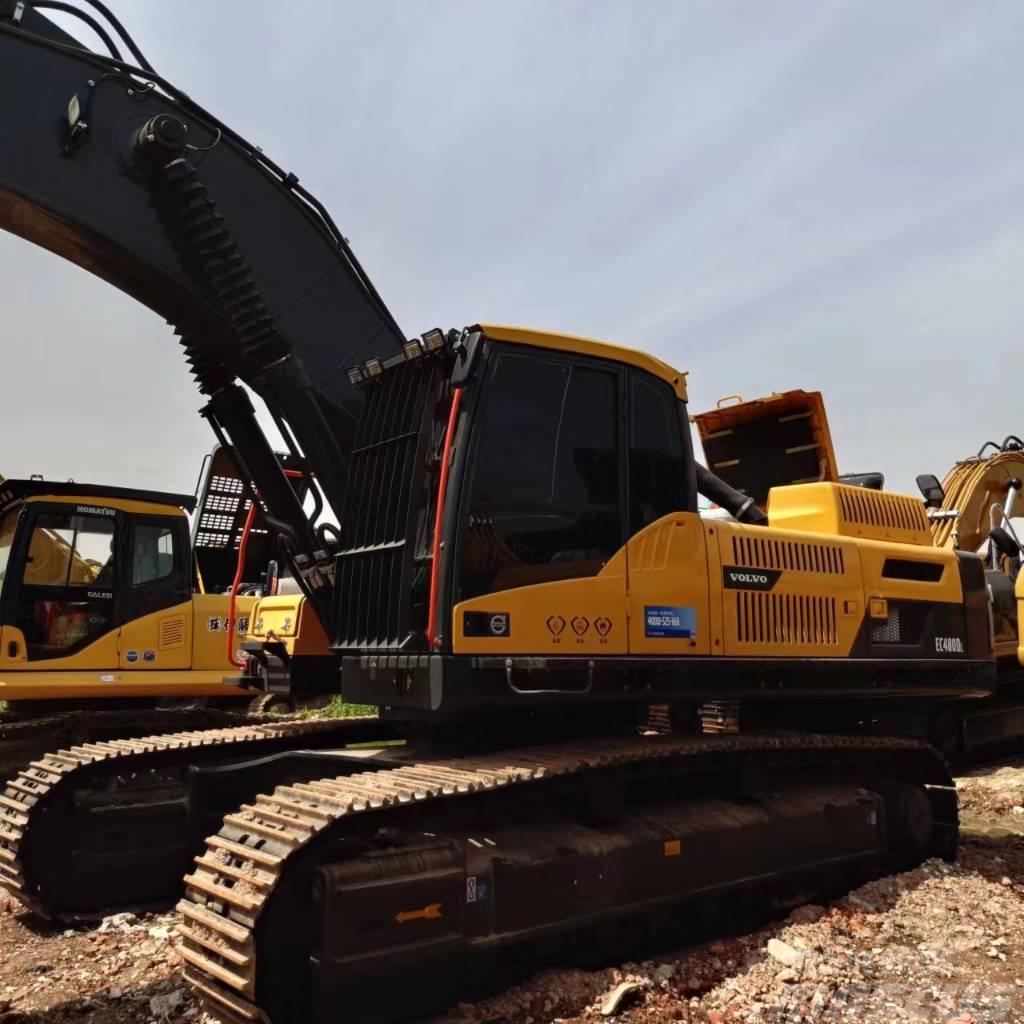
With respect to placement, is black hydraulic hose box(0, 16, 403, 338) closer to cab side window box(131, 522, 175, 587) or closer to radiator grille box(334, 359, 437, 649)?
radiator grille box(334, 359, 437, 649)

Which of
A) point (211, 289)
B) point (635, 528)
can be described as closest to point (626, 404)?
point (635, 528)

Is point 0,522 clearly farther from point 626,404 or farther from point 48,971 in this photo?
point 626,404

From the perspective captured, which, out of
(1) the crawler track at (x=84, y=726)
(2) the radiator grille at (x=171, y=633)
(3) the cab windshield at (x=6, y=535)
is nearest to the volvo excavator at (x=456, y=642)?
(1) the crawler track at (x=84, y=726)

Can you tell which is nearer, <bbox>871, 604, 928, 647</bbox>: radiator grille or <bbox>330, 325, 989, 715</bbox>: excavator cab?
<bbox>330, 325, 989, 715</bbox>: excavator cab

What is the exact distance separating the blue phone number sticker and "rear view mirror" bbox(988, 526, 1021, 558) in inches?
315

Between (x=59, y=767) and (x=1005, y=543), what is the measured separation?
1019cm

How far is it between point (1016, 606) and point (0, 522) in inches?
408

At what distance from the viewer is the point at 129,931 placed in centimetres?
539

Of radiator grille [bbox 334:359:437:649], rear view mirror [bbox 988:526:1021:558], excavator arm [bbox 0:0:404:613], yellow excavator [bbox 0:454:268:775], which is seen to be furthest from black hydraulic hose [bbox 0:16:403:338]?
rear view mirror [bbox 988:526:1021:558]

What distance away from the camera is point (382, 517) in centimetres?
509

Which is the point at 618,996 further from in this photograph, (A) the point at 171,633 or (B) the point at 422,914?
(A) the point at 171,633

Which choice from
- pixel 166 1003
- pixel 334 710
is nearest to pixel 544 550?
pixel 166 1003

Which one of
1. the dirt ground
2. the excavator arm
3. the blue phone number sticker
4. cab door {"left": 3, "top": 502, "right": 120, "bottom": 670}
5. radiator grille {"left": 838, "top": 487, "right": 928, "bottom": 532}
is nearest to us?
the dirt ground

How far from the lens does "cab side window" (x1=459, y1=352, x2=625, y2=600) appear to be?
4.66 metres
